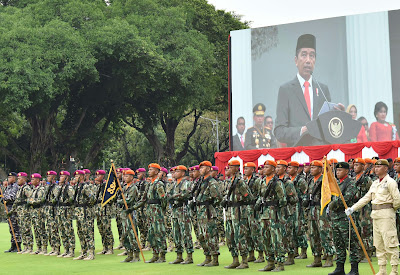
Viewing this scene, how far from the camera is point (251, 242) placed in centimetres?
1338

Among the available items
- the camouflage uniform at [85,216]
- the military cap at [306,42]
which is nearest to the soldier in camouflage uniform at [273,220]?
the camouflage uniform at [85,216]

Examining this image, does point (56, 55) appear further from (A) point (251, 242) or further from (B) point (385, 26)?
(A) point (251, 242)

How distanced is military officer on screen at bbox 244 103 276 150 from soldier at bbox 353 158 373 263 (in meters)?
18.4

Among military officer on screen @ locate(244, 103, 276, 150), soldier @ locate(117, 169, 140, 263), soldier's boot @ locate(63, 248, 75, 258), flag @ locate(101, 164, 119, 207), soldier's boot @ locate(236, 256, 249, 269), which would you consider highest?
military officer on screen @ locate(244, 103, 276, 150)

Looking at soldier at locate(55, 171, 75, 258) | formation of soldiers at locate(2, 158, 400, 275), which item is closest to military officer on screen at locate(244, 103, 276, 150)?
formation of soldiers at locate(2, 158, 400, 275)

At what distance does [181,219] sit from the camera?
13.9 metres

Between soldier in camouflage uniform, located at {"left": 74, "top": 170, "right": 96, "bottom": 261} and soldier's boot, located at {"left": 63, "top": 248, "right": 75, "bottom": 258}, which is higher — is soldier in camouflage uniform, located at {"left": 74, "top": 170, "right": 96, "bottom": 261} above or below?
above

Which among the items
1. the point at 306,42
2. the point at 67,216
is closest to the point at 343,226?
the point at 67,216

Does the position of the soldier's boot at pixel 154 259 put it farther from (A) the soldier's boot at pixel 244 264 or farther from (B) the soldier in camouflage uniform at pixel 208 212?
(A) the soldier's boot at pixel 244 264

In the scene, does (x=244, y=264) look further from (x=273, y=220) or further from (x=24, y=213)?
(x=24, y=213)

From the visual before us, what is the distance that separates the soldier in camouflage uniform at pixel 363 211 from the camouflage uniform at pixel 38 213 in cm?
818

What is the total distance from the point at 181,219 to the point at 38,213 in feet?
16.6

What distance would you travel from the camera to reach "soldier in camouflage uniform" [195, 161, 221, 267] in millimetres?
13008

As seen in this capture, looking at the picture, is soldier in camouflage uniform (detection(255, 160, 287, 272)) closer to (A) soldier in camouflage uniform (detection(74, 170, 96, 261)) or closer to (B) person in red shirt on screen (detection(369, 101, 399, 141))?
(A) soldier in camouflage uniform (detection(74, 170, 96, 261))
